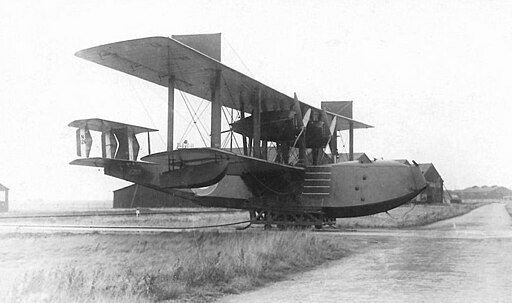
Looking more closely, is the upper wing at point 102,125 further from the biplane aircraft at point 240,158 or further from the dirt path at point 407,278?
the dirt path at point 407,278

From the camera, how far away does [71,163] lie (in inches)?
731

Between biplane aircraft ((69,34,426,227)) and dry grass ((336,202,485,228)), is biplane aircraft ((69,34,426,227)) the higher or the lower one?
the higher one

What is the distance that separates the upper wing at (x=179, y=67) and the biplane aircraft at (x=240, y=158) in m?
0.03

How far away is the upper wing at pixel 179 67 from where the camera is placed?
48.4 ft

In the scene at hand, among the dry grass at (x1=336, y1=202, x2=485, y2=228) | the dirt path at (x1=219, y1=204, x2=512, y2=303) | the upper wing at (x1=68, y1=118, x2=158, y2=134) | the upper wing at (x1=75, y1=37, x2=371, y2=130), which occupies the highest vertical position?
the upper wing at (x1=75, y1=37, x2=371, y2=130)

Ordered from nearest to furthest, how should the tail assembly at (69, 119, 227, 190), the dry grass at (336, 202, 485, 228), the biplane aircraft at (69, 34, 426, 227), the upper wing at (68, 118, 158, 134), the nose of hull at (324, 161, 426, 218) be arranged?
the biplane aircraft at (69, 34, 426, 227), the tail assembly at (69, 119, 227, 190), the upper wing at (68, 118, 158, 134), the nose of hull at (324, 161, 426, 218), the dry grass at (336, 202, 485, 228)

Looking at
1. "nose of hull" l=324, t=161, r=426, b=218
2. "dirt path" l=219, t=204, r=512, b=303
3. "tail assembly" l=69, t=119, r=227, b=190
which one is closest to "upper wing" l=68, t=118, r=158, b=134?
"tail assembly" l=69, t=119, r=227, b=190

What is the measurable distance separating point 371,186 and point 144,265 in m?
11.0

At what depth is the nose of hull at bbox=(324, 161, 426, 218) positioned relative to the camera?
20234 mm

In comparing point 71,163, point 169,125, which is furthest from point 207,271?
point 71,163

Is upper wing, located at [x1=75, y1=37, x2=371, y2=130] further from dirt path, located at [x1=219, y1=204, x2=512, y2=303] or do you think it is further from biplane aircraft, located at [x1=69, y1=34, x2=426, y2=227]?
dirt path, located at [x1=219, y1=204, x2=512, y2=303]

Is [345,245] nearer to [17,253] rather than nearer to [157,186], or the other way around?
[157,186]

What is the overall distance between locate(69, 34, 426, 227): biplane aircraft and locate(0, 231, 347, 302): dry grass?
2.84 meters

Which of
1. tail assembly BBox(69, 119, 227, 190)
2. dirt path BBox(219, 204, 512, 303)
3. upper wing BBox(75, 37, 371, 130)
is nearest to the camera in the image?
dirt path BBox(219, 204, 512, 303)
